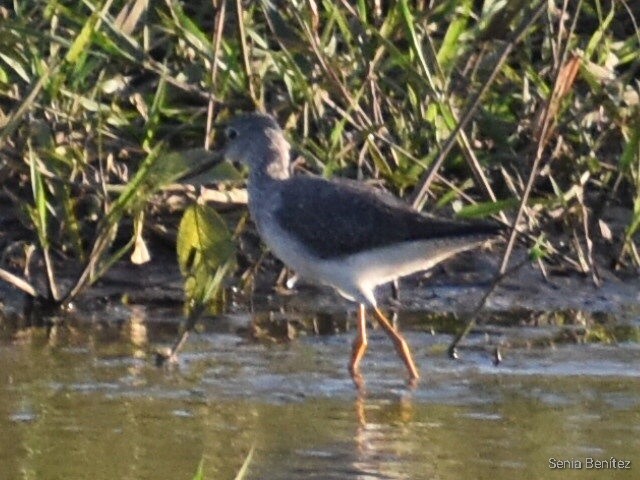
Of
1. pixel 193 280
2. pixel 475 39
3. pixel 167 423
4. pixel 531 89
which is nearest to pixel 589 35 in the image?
pixel 531 89

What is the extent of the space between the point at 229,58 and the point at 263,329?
44.5 inches

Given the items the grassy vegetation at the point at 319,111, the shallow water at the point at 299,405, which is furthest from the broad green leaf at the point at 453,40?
the shallow water at the point at 299,405

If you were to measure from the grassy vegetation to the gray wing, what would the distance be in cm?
21

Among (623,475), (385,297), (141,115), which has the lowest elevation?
(623,475)

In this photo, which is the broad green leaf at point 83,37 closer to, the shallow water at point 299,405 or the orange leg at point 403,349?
the shallow water at point 299,405

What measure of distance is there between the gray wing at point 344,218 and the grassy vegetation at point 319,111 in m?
0.21

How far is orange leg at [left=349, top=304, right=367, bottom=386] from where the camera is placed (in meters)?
5.73

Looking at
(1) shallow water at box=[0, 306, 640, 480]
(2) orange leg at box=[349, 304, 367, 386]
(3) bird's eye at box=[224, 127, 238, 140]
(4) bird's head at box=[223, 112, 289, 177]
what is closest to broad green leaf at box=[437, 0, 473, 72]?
(4) bird's head at box=[223, 112, 289, 177]

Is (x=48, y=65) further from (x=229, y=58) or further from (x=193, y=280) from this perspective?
(x=193, y=280)

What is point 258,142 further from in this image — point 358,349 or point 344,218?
point 358,349

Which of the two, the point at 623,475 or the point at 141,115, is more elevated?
the point at 141,115

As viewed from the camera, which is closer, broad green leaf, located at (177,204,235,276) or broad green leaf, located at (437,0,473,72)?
broad green leaf, located at (177,204,235,276)

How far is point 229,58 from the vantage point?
6746 mm

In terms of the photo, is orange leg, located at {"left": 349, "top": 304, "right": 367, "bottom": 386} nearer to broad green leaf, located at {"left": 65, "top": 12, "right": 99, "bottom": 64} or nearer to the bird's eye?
the bird's eye
